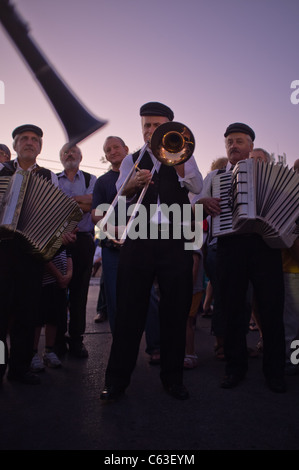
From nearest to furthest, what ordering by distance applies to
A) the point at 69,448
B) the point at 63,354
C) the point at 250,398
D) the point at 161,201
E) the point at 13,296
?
the point at 69,448 → the point at 250,398 → the point at 161,201 → the point at 13,296 → the point at 63,354

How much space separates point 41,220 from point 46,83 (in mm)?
1090

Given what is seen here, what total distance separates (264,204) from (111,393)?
6.19 ft

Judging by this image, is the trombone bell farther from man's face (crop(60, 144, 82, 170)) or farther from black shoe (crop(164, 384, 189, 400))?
man's face (crop(60, 144, 82, 170))

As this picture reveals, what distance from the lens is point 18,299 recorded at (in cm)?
383

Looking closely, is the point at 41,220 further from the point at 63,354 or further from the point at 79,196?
the point at 63,354

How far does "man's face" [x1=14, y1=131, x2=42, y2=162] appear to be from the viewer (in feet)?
13.9

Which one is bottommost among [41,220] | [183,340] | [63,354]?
[63,354]

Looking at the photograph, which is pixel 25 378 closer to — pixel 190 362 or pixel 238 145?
pixel 190 362

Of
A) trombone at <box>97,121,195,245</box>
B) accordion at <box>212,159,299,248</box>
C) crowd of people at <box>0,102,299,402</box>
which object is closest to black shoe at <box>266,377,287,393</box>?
crowd of people at <box>0,102,299,402</box>

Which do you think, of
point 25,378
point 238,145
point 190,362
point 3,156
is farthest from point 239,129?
point 3,156

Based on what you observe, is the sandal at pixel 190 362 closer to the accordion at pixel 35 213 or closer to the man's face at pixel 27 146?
the accordion at pixel 35 213

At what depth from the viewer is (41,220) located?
3738 mm

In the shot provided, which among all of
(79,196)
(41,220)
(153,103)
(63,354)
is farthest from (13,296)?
(153,103)

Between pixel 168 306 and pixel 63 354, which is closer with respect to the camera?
pixel 168 306
